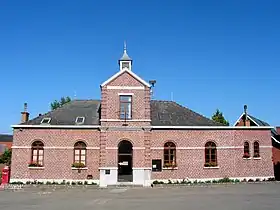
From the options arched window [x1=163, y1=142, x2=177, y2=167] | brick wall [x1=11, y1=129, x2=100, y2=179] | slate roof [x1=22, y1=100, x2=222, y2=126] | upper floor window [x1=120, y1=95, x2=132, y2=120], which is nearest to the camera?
brick wall [x1=11, y1=129, x2=100, y2=179]

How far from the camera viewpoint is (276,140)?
107 feet

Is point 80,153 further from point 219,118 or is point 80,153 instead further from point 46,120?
point 219,118

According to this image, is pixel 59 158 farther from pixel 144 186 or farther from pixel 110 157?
pixel 144 186

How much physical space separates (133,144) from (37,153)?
6.83 metres

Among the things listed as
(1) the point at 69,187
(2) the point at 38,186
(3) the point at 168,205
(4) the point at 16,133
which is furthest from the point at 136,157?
(3) the point at 168,205

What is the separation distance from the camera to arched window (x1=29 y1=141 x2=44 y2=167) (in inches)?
953

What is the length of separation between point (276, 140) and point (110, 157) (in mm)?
17422

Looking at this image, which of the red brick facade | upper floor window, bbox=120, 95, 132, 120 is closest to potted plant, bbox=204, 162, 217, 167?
the red brick facade

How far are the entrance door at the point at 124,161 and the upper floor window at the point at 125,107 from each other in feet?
6.90

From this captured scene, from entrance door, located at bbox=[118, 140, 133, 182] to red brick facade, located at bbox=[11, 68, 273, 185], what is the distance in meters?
1.50

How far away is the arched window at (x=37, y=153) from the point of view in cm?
2422

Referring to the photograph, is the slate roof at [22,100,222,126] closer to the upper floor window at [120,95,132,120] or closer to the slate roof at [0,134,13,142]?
the upper floor window at [120,95,132,120]

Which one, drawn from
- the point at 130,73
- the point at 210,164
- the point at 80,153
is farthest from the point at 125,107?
the point at 210,164

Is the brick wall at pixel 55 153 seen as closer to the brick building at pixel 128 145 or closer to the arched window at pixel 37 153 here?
the brick building at pixel 128 145
